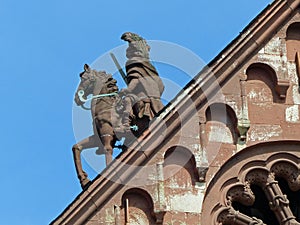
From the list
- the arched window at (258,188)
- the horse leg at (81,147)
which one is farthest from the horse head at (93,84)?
the arched window at (258,188)

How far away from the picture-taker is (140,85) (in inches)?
1150

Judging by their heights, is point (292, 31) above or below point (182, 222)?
above

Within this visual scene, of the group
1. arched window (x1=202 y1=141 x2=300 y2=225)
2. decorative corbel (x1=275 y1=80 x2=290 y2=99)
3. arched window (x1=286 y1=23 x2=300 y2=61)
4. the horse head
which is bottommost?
arched window (x1=202 y1=141 x2=300 y2=225)

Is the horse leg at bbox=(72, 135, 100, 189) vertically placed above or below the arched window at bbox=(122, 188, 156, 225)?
above

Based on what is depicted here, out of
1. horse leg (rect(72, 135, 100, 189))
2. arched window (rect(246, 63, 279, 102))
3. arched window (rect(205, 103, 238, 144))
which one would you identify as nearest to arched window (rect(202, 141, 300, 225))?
arched window (rect(205, 103, 238, 144))

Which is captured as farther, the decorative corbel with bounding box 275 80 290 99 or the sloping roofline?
the decorative corbel with bounding box 275 80 290 99

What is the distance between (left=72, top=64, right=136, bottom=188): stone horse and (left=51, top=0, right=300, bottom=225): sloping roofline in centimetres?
62

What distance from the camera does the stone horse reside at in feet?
94.3

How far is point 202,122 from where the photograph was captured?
2850 cm

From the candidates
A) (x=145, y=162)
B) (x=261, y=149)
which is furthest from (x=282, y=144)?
(x=145, y=162)

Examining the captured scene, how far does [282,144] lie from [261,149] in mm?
316

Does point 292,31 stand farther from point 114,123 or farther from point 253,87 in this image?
point 114,123

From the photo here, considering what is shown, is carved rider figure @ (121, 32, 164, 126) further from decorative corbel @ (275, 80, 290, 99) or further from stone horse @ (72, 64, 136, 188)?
decorative corbel @ (275, 80, 290, 99)

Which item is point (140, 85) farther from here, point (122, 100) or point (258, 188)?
point (258, 188)
